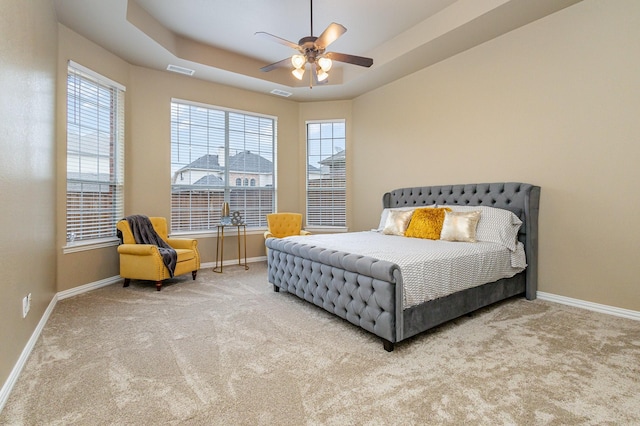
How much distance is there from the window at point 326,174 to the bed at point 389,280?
81.4 inches

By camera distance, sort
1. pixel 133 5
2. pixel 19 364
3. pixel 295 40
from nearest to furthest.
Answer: pixel 19 364 → pixel 133 5 → pixel 295 40

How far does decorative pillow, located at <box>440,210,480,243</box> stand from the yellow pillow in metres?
0.08

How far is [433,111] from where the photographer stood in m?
4.65

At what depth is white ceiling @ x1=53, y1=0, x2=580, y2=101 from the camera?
11.2ft

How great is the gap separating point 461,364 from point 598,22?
3.54m

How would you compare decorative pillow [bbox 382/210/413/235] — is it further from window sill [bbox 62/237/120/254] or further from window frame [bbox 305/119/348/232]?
window sill [bbox 62/237/120/254]

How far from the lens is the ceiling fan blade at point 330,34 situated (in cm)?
279

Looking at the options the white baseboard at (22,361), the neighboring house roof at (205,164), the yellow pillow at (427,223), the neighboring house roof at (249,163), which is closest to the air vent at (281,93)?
the neighboring house roof at (249,163)

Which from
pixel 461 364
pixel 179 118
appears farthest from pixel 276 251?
pixel 179 118

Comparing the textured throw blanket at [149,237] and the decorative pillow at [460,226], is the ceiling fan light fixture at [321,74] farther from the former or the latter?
the textured throw blanket at [149,237]

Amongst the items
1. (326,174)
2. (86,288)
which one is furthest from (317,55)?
(86,288)

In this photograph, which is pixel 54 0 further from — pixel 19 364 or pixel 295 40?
pixel 19 364

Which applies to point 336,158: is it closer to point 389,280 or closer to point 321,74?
point 321,74

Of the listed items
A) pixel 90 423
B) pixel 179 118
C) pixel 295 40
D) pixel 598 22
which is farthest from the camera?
pixel 179 118
